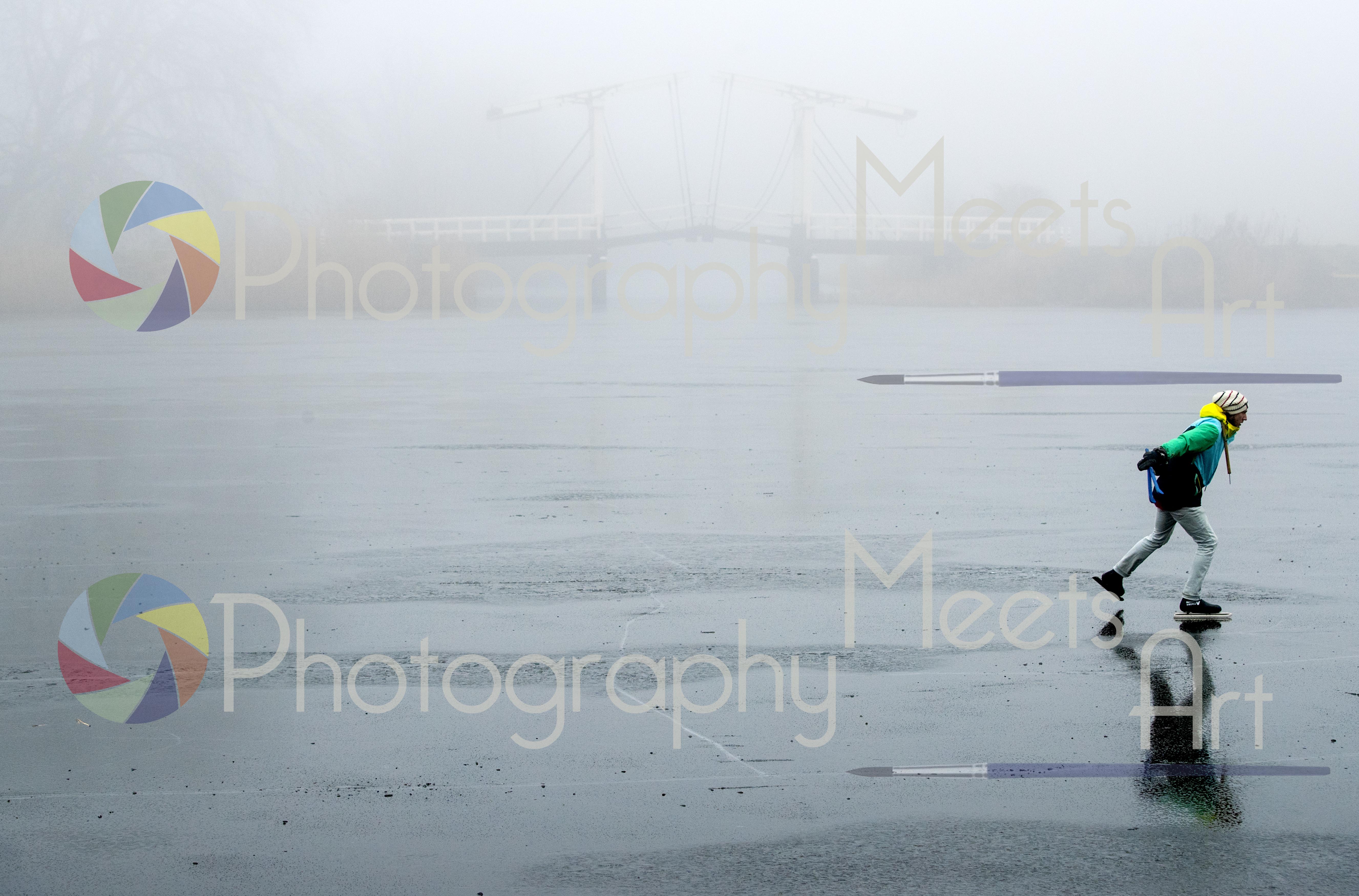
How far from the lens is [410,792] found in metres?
5.65

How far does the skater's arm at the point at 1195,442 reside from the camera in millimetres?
8547

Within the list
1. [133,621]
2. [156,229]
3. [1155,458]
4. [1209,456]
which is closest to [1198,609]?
[1155,458]

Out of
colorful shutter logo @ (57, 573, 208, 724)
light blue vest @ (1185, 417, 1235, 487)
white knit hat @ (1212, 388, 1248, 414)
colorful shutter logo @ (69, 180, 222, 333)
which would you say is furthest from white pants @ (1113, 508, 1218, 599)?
colorful shutter logo @ (69, 180, 222, 333)

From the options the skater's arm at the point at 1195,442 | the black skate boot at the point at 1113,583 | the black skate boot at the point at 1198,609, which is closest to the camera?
the black skate boot at the point at 1198,609

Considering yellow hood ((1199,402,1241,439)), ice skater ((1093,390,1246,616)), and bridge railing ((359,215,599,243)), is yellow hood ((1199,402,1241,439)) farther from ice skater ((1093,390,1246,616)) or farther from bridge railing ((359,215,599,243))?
bridge railing ((359,215,599,243))

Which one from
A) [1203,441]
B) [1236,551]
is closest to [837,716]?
[1203,441]

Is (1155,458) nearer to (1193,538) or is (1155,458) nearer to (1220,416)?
(1220,416)

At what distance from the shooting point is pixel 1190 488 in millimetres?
8812

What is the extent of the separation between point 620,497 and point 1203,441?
225 inches

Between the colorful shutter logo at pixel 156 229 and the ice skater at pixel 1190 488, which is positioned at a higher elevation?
Answer: the colorful shutter logo at pixel 156 229

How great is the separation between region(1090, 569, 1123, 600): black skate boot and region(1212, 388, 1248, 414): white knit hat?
1126mm

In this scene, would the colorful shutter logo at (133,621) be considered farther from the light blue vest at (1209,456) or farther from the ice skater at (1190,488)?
the light blue vest at (1209,456)

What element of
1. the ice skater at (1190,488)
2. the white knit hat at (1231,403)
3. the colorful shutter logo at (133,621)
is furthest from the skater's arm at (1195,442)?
the colorful shutter logo at (133,621)

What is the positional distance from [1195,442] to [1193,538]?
66cm
